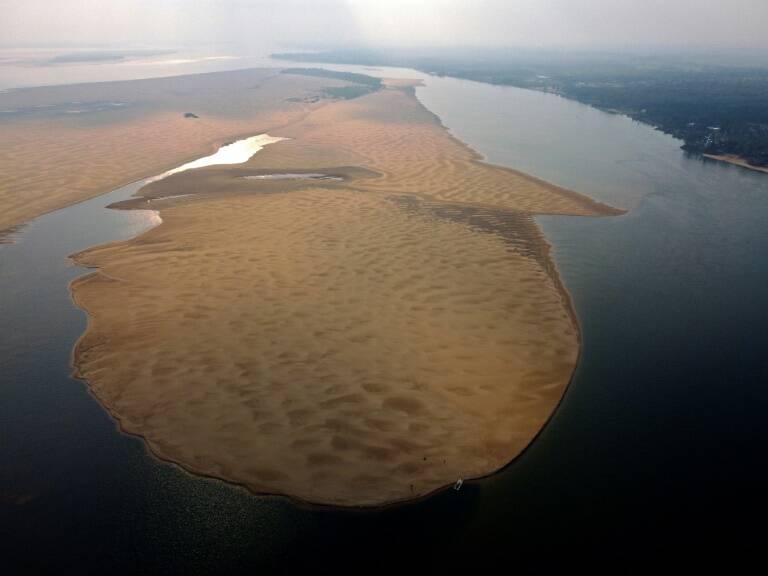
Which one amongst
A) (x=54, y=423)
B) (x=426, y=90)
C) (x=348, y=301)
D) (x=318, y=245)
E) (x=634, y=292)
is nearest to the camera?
(x=54, y=423)

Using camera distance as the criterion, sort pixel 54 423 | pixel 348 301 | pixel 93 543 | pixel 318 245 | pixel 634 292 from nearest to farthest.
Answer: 1. pixel 93 543
2. pixel 54 423
3. pixel 348 301
4. pixel 634 292
5. pixel 318 245

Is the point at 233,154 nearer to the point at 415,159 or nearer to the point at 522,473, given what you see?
the point at 415,159

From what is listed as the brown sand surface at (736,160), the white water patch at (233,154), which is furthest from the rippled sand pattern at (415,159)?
the brown sand surface at (736,160)

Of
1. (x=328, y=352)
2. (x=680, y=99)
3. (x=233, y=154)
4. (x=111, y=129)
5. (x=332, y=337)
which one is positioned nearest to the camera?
(x=328, y=352)

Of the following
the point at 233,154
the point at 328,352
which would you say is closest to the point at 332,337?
the point at 328,352

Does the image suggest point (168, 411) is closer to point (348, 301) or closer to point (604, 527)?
point (348, 301)

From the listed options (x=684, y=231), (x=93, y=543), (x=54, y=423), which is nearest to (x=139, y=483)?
(x=93, y=543)
